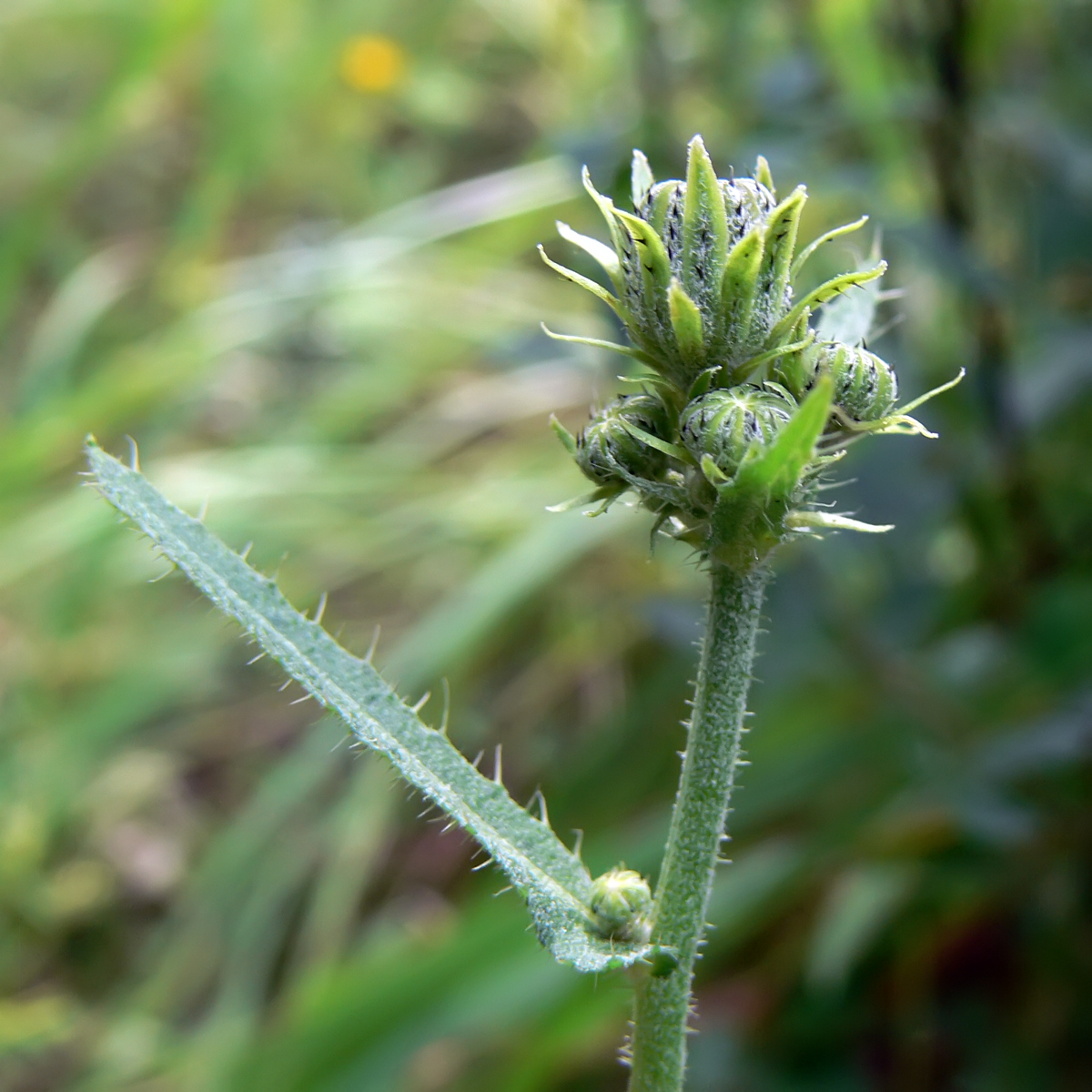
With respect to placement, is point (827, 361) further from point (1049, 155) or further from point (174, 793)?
point (174, 793)

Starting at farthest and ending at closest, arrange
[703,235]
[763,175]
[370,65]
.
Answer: [370,65] < [763,175] < [703,235]

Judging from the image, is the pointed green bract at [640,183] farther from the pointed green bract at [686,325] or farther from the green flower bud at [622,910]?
the green flower bud at [622,910]

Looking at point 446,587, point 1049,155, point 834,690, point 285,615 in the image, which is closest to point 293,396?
point 446,587

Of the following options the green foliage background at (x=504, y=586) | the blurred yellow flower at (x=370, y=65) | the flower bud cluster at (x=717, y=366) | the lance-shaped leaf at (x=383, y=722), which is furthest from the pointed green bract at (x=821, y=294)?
the blurred yellow flower at (x=370, y=65)

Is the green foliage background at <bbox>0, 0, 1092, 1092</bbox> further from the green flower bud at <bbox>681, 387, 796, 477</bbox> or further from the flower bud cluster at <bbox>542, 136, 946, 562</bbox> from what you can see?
the green flower bud at <bbox>681, 387, 796, 477</bbox>

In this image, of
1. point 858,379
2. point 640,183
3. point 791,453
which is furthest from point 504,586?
point 791,453

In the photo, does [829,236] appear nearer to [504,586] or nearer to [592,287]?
[592,287]
